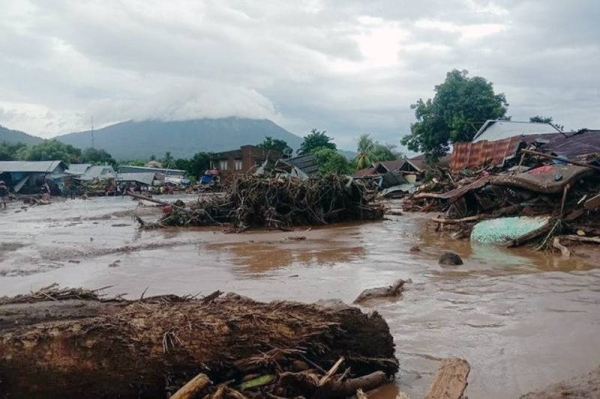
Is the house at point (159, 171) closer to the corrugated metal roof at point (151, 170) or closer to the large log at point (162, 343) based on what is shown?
the corrugated metal roof at point (151, 170)

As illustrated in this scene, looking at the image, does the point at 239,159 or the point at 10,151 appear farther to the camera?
the point at 10,151

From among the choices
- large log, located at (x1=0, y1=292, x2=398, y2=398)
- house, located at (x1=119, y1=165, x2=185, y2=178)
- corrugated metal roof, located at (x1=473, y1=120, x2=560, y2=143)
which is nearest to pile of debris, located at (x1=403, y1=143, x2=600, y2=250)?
large log, located at (x1=0, y1=292, x2=398, y2=398)

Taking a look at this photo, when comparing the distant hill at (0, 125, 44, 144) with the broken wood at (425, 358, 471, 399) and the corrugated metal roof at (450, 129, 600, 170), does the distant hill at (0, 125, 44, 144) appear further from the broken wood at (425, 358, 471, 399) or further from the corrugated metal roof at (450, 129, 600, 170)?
the broken wood at (425, 358, 471, 399)

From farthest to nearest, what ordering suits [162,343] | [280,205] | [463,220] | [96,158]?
[96,158], [280,205], [463,220], [162,343]

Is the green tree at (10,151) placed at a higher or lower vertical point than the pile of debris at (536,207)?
higher

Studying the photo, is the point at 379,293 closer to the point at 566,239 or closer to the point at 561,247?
the point at 561,247

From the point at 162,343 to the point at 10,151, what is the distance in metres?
68.0

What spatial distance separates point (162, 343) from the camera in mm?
3305

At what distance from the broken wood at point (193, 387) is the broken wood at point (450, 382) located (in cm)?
129

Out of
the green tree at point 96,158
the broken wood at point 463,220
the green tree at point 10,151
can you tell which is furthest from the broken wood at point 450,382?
the green tree at point 96,158

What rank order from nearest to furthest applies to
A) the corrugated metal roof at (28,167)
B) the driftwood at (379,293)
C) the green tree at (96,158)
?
1. the driftwood at (379,293)
2. the corrugated metal roof at (28,167)
3. the green tree at (96,158)

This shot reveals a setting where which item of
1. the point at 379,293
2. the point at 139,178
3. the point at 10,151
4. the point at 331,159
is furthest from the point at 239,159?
the point at 379,293

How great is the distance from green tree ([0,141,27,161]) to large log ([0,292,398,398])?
6269 cm

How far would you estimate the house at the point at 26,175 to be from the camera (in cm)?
4469
